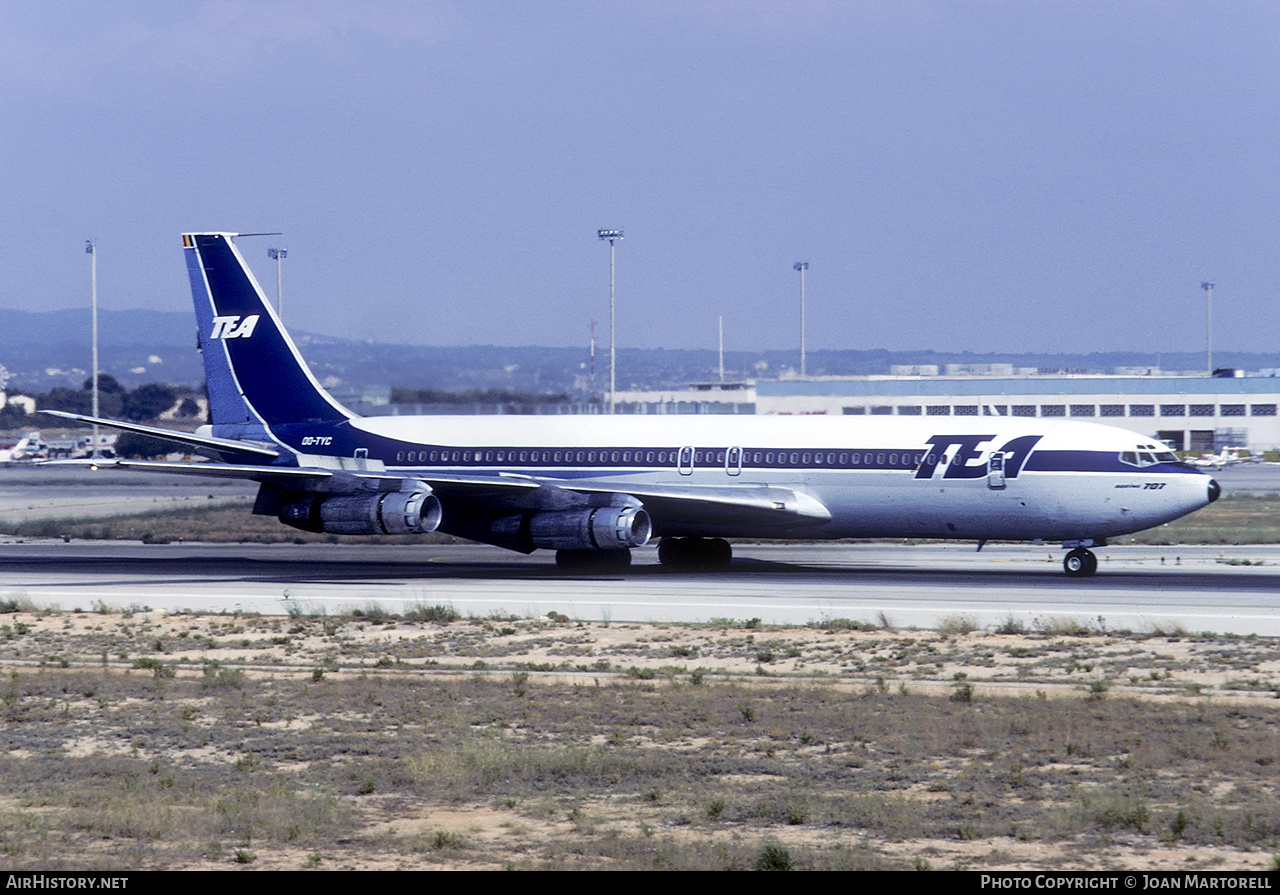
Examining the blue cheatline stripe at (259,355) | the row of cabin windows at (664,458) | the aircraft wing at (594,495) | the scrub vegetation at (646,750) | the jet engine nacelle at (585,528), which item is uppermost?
the blue cheatline stripe at (259,355)

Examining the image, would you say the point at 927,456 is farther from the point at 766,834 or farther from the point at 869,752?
the point at 766,834

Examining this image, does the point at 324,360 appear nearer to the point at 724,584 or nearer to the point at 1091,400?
the point at 724,584

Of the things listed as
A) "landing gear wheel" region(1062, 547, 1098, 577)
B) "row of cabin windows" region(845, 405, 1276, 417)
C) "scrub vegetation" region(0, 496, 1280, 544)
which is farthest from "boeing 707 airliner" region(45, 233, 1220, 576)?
"row of cabin windows" region(845, 405, 1276, 417)

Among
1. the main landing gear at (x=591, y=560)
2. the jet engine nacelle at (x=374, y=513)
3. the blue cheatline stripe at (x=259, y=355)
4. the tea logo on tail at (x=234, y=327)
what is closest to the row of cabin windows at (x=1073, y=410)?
the blue cheatline stripe at (x=259, y=355)

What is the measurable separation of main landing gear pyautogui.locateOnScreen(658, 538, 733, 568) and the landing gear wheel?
31.7 feet

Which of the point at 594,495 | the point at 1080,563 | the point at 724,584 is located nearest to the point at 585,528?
the point at 594,495

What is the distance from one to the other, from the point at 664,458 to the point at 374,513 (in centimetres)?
826

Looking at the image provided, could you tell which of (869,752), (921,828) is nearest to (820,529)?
(869,752)

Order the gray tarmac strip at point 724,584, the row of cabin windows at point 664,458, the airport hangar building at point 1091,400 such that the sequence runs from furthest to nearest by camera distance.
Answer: the airport hangar building at point 1091,400, the row of cabin windows at point 664,458, the gray tarmac strip at point 724,584

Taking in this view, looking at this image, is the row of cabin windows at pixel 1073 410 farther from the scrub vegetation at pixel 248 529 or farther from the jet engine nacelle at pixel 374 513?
the jet engine nacelle at pixel 374 513

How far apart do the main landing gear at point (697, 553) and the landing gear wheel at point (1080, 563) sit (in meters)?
9.67

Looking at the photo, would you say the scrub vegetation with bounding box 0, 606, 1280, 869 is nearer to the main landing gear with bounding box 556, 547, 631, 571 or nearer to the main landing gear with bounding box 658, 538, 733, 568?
the main landing gear with bounding box 556, 547, 631, 571

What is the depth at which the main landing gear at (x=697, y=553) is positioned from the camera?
142 ft

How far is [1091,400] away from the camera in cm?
12044
